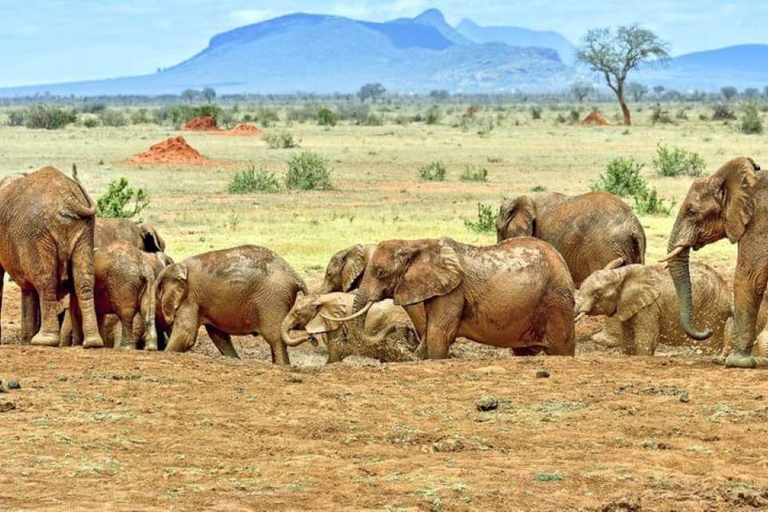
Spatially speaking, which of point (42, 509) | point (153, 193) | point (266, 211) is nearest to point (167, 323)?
point (42, 509)

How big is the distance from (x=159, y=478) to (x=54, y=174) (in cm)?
589

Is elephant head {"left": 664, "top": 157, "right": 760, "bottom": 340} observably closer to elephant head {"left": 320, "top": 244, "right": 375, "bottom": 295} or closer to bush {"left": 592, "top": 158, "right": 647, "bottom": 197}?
elephant head {"left": 320, "top": 244, "right": 375, "bottom": 295}

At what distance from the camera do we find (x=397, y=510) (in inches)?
298

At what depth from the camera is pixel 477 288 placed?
12.5m

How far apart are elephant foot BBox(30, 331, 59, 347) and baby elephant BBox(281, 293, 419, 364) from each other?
6.97ft

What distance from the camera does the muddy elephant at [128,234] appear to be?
1513cm

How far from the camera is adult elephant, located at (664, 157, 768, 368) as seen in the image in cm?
1124

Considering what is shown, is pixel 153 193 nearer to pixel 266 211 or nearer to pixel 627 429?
pixel 266 211

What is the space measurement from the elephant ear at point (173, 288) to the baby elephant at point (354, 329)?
104 centimetres

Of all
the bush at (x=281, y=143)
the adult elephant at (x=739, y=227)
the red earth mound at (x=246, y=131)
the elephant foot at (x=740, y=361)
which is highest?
the adult elephant at (x=739, y=227)

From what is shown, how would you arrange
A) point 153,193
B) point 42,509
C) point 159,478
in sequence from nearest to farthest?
point 42,509 → point 159,478 → point 153,193

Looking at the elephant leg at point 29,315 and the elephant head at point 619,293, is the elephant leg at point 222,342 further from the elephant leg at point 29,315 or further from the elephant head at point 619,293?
the elephant head at point 619,293

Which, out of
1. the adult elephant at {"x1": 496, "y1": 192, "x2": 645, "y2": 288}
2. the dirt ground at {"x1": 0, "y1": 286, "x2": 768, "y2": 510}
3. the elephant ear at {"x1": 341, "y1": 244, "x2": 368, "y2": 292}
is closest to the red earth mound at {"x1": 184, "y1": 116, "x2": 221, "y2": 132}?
the adult elephant at {"x1": 496, "y1": 192, "x2": 645, "y2": 288}

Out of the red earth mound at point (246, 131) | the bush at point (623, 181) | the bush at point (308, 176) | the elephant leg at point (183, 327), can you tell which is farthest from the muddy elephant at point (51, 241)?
the red earth mound at point (246, 131)
